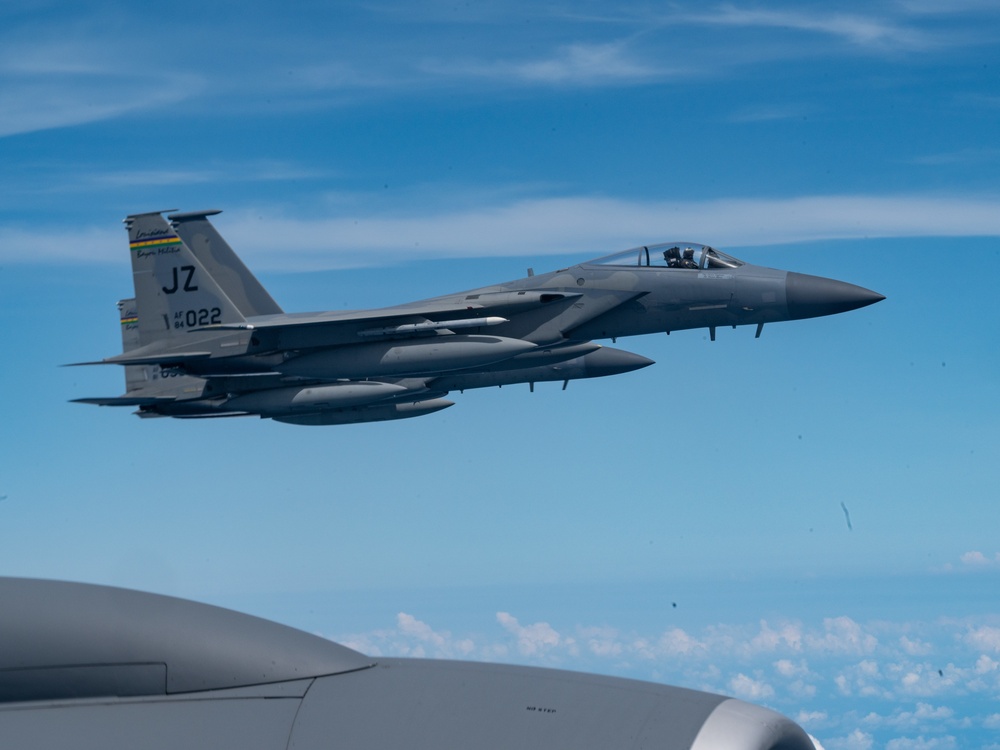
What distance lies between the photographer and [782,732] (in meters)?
3.58

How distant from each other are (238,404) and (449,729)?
973 inches

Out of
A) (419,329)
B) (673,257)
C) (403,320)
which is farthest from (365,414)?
(673,257)

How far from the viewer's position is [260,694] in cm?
420

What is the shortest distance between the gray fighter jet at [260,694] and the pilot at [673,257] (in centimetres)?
1973

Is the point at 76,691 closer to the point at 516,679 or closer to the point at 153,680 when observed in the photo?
the point at 153,680

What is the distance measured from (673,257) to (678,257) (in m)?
0.11

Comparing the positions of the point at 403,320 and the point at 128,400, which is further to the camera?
the point at 128,400

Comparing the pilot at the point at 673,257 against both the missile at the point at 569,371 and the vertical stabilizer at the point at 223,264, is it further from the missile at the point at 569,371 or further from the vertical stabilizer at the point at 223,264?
the vertical stabilizer at the point at 223,264

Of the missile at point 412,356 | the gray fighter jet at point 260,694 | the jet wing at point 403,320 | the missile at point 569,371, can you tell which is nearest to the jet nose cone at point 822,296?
the jet wing at point 403,320

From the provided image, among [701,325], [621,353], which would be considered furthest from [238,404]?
[701,325]

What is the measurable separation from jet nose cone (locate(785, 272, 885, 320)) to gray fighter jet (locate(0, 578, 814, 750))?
19761 mm

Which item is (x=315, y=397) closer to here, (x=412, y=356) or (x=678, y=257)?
(x=412, y=356)

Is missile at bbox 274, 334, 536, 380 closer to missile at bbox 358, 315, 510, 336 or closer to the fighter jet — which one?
the fighter jet

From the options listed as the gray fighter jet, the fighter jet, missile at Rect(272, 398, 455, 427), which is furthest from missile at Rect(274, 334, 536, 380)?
the gray fighter jet
